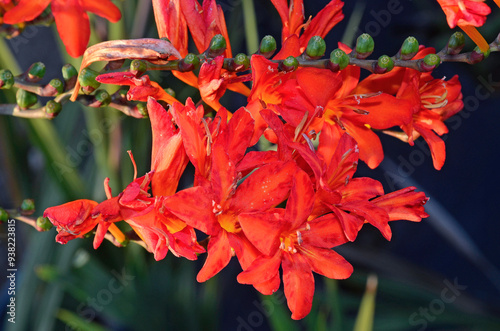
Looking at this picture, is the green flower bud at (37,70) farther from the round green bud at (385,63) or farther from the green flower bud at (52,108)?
the round green bud at (385,63)

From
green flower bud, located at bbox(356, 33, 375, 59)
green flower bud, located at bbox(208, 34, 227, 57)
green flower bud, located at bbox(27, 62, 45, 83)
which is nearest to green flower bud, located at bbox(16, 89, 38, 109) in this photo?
green flower bud, located at bbox(27, 62, 45, 83)

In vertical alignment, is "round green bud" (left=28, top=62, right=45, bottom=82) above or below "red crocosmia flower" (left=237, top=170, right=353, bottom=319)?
above

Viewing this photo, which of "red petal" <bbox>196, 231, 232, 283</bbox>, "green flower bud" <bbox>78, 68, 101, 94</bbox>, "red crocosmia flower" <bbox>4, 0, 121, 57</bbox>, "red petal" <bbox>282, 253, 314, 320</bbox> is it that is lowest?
"red petal" <bbox>282, 253, 314, 320</bbox>

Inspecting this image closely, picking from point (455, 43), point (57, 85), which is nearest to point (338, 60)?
point (455, 43)

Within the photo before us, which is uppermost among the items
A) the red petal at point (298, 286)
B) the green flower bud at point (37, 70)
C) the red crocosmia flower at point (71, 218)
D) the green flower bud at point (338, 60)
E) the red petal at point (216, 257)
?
the green flower bud at point (37, 70)

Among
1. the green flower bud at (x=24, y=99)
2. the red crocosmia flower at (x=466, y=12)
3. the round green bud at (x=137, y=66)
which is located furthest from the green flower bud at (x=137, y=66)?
the red crocosmia flower at (x=466, y=12)

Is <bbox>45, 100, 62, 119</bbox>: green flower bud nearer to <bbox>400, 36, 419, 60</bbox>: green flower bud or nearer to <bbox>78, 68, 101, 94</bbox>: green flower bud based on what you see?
<bbox>78, 68, 101, 94</bbox>: green flower bud
